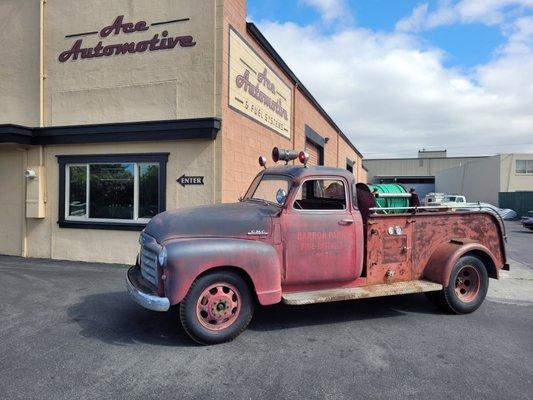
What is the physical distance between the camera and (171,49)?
9.35 meters

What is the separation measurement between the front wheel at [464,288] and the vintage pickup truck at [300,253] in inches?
0.6

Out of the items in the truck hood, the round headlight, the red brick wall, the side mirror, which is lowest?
the round headlight

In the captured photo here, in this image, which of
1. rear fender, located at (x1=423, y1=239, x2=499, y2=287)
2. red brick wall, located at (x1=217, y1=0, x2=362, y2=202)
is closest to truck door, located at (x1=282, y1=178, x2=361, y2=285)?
rear fender, located at (x1=423, y1=239, x2=499, y2=287)

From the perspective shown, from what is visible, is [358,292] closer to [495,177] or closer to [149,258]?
[149,258]

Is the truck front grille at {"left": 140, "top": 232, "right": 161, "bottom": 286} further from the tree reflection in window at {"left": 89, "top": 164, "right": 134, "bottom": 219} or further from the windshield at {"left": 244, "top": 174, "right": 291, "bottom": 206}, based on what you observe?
the tree reflection in window at {"left": 89, "top": 164, "right": 134, "bottom": 219}

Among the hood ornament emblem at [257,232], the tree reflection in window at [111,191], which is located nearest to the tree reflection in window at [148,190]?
the tree reflection in window at [111,191]

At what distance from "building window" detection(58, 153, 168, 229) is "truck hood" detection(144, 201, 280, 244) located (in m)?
4.23

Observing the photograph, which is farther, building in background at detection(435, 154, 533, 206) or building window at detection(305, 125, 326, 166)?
building in background at detection(435, 154, 533, 206)

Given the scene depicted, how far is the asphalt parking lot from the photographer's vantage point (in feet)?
12.4

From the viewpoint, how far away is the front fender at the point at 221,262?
4.60 metres

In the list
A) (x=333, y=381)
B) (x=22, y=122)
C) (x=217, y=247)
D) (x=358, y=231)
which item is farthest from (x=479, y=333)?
(x=22, y=122)

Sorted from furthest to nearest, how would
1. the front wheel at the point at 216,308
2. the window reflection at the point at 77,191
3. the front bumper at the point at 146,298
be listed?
the window reflection at the point at 77,191
the front wheel at the point at 216,308
the front bumper at the point at 146,298

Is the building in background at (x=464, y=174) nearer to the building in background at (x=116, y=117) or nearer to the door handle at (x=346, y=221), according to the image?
the building in background at (x=116, y=117)

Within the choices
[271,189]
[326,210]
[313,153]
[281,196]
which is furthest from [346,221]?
[313,153]
